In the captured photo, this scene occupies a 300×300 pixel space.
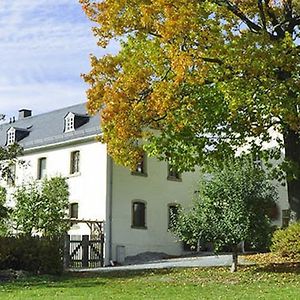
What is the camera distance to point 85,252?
116 feet

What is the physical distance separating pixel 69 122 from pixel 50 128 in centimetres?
294

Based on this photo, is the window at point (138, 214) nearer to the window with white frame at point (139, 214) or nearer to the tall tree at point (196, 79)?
the window with white frame at point (139, 214)

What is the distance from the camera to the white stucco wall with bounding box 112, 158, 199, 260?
128 ft

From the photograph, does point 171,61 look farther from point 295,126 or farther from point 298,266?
point 298,266

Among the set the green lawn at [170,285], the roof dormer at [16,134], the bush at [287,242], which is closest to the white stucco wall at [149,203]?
the roof dormer at [16,134]

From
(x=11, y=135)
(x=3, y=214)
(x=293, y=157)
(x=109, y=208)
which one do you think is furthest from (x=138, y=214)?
(x=293, y=157)

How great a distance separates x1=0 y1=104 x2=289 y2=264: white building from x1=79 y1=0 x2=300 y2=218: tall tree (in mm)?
12352

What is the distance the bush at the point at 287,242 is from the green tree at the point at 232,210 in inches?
91.2

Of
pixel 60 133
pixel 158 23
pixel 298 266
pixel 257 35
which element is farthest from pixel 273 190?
pixel 60 133

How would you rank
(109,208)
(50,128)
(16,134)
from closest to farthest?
(109,208) → (50,128) → (16,134)

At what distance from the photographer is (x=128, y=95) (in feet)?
74.6

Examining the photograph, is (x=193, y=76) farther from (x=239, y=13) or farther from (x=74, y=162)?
(x=74, y=162)

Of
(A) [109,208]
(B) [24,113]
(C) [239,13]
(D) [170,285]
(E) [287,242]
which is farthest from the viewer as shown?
(B) [24,113]

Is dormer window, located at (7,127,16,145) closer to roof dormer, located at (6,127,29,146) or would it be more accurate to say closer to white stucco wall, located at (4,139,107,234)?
roof dormer, located at (6,127,29,146)
